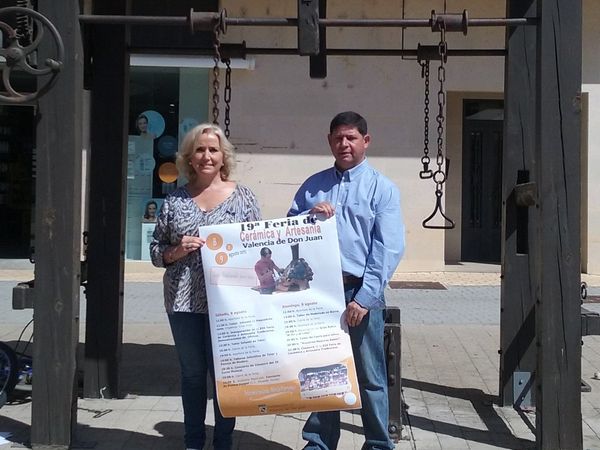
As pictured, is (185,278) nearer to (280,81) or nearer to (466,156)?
(280,81)

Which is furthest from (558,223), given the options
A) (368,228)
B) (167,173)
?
(167,173)

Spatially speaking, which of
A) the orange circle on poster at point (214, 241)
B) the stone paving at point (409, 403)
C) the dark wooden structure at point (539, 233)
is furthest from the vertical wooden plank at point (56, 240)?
the orange circle on poster at point (214, 241)

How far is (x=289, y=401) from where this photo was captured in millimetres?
Answer: 3896

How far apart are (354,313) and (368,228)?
45cm

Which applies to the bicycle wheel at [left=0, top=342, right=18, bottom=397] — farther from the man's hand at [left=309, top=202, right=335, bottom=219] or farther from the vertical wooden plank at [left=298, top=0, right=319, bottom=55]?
the vertical wooden plank at [left=298, top=0, right=319, bottom=55]

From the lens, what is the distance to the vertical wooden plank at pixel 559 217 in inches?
167

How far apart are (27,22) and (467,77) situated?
9.93 metres

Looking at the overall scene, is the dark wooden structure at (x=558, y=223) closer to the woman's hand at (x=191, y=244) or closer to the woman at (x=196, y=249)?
the woman at (x=196, y=249)

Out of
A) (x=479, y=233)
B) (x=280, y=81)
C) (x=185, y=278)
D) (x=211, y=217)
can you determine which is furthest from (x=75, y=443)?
(x=479, y=233)

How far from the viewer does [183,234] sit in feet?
13.3

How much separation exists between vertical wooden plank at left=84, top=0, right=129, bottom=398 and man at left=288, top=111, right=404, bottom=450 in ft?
6.21

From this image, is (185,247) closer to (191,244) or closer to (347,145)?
(191,244)

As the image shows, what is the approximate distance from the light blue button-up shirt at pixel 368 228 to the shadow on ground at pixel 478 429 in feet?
4.36

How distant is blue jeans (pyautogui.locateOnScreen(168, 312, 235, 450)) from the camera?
410cm
